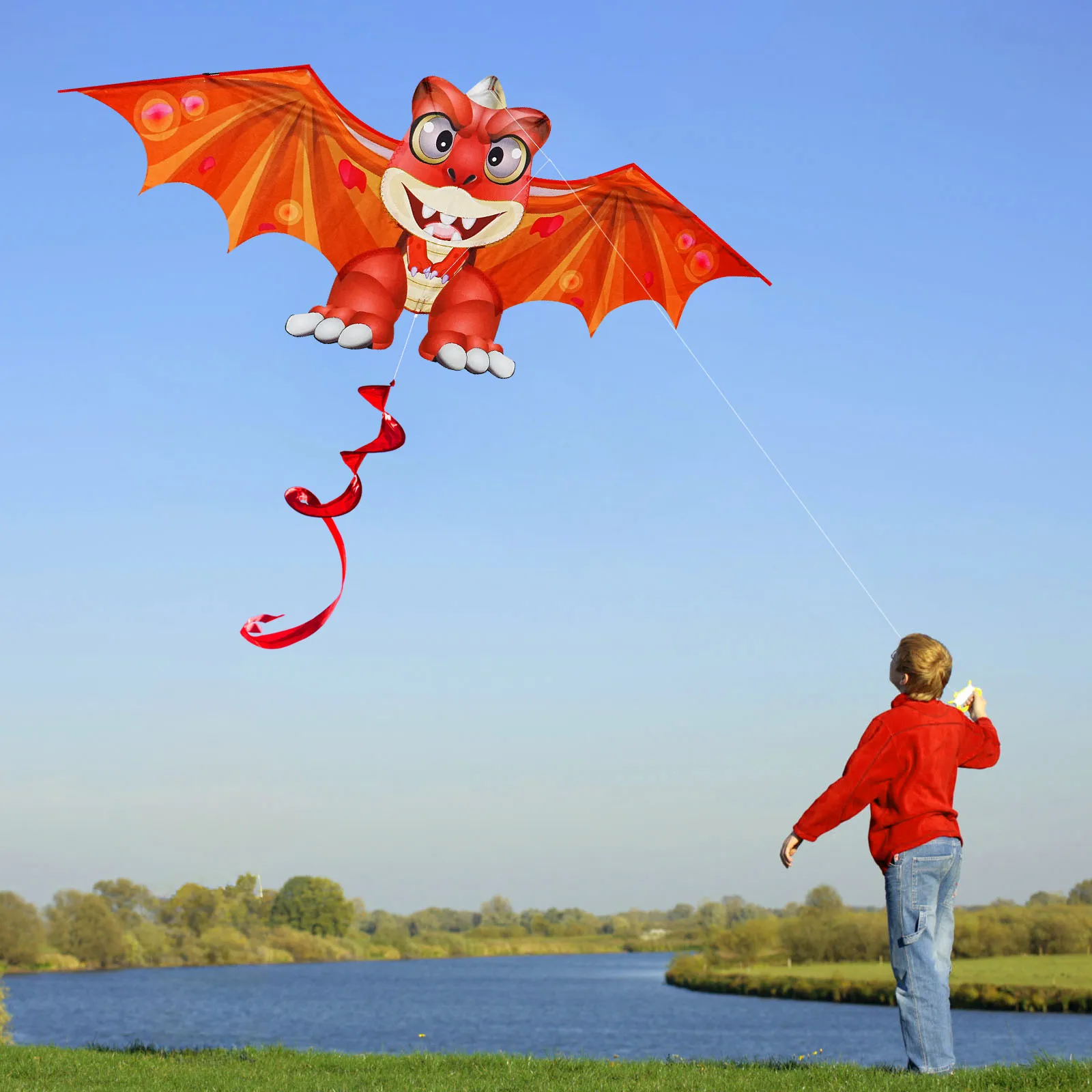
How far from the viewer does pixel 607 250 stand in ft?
32.2

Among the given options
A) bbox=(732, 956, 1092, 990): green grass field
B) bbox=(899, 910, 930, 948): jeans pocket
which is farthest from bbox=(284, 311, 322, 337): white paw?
bbox=(732, 956, 1092, 990): green grass field

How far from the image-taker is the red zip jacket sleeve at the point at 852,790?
5.37 m

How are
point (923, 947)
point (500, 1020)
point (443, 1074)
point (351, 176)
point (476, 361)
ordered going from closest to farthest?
point (923, 947) → point (443, 1074) → point (476, 361) → point (351, 176) → point (500, 1020)

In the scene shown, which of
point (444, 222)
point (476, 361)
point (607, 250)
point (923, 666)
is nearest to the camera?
point (923, 666)

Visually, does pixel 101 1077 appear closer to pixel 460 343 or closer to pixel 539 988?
pixel 460 343

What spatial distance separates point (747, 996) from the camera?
7969 centimetres

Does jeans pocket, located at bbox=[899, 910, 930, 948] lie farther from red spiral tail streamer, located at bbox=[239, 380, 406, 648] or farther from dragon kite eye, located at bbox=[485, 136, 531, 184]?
dragon kite eye, located at bbox=[485, 136, 531, 184]

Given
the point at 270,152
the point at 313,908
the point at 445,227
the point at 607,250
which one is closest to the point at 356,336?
the point at 445,227

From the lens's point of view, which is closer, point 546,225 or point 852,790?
point 852,790

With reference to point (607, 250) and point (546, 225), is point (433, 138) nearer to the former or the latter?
point (546, 225)

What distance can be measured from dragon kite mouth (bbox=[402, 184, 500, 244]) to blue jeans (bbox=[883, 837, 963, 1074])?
5.38 metres

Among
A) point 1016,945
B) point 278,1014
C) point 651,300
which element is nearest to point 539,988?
point 278,1014

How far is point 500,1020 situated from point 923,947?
192 ft

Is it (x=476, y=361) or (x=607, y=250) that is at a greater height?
(x=607, y=250)
